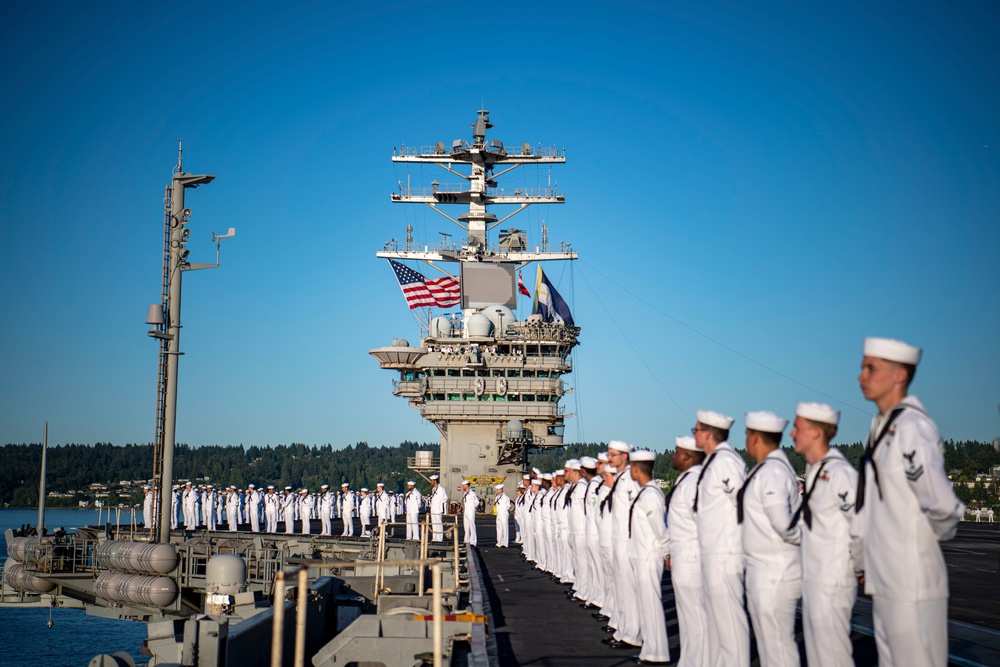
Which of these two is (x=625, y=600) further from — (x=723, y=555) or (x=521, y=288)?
(x=521, y=288)

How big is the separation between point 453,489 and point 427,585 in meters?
22.0

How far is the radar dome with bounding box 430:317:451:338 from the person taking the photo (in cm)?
3922

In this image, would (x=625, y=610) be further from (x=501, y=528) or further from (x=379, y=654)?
(x=501, y=528)

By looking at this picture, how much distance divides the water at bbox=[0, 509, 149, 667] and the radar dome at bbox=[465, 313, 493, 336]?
1694 centimetres

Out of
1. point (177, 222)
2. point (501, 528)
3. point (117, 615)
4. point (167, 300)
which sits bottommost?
point (117, 615)

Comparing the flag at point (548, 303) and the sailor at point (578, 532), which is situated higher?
the flag at point (548, 303)

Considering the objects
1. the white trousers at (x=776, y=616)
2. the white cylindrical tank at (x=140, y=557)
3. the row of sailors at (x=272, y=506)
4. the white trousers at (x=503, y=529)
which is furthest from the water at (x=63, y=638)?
the white trousers at (x=776, y=616)

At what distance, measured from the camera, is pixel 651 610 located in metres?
8.35

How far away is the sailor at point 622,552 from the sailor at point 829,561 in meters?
3.88

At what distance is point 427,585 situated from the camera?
53.6 feet

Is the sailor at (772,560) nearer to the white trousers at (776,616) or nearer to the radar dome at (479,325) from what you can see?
the white trousers at (776,616)

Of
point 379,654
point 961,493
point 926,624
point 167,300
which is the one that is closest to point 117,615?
point 167,300

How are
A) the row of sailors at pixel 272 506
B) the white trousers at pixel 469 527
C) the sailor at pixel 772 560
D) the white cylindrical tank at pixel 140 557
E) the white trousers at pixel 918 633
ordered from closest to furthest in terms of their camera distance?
the white trousers at pixel 918 633 < the sailor at pixel 772 560 < the white cylindrical tank at pixel 140 557 < the white trousers at pixel 469 527 < the row of sailors at pixel 272 506

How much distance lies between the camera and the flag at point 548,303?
39844 millimetres
